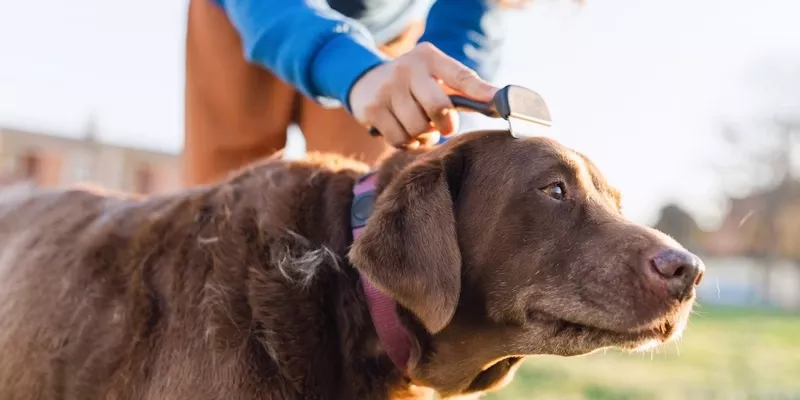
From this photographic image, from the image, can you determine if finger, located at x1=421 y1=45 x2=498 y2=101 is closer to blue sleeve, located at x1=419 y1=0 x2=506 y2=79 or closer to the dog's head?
the dog's head

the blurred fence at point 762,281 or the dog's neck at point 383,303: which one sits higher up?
the dog's neck at point 383,303

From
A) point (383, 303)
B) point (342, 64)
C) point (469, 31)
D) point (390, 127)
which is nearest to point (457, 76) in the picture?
point (390, 127)

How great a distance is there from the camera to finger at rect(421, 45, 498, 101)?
7.73 ft

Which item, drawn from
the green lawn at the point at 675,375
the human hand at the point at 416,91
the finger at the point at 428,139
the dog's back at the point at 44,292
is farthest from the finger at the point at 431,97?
the green lawn at the point at 675,375

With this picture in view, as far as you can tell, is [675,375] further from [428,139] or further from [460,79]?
[460,79]

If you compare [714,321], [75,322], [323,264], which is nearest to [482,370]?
[323,264]

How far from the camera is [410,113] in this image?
7.84ft

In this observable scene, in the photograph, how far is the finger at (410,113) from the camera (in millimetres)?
2373

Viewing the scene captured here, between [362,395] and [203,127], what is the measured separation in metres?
1.80

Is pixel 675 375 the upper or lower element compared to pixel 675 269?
lower

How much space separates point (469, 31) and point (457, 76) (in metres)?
0.94

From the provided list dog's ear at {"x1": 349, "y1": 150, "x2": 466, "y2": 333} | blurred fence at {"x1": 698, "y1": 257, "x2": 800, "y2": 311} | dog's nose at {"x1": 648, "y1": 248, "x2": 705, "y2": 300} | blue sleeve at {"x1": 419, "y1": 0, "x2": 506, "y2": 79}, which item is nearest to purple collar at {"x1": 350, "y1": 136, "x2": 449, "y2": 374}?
dog's ear at {"x1": 349, "y1": 150, "x2": 466, "y2": 333}

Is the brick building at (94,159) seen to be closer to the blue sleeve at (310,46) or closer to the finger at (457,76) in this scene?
the blue sleeve at (310,46)

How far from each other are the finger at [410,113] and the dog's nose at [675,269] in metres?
0.77
